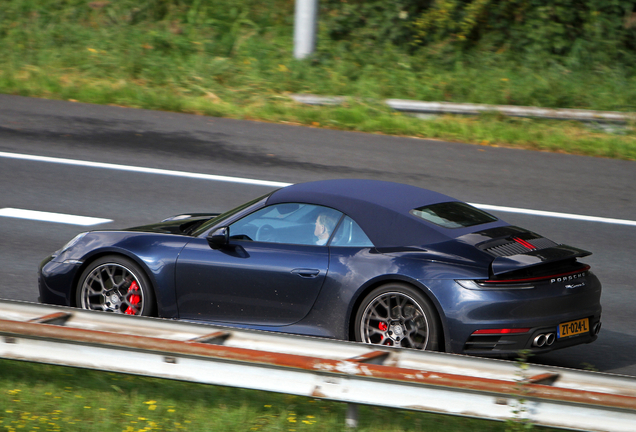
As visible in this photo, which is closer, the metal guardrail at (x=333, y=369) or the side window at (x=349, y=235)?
the metal guardrail at (x=333, y=369)

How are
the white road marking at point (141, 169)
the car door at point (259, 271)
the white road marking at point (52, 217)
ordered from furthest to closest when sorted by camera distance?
the white road marking at point (141, 169), the white road marking at point (52, 217), the car door at point (259, 271)

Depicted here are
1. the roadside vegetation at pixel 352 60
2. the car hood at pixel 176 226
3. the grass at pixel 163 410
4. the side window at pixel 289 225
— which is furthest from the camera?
the roadside vegetation at pixel 352 60

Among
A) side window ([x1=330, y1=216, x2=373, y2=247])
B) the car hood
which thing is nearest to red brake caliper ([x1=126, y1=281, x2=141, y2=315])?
the car hood

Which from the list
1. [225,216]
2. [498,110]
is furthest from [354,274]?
[498,110]

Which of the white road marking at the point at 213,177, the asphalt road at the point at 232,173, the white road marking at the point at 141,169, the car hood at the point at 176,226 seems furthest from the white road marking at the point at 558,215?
the car hood at the point at 176,226

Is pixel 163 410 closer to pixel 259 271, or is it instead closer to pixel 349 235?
pixel 259 271

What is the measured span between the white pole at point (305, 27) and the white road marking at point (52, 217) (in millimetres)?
8099

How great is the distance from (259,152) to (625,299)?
630cm

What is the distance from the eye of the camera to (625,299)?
25.0 feet

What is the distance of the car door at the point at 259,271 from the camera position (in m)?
5.93

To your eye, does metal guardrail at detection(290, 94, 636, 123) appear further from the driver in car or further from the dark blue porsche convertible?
the driver in car

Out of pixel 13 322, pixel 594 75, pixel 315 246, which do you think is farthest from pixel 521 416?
pixel 594 75

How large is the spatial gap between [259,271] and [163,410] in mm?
1545

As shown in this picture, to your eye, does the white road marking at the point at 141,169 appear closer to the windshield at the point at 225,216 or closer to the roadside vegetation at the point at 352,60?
the roadside vegetation at the point at 352,60
